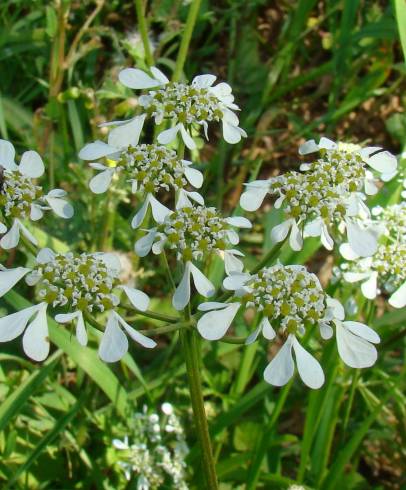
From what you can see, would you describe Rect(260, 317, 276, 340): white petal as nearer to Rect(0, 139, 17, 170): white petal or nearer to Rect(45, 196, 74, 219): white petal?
Rect(45, 196, 74, 219): white petal

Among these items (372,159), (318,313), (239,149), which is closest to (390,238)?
(372,159)

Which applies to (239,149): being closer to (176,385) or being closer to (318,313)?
(176,385)

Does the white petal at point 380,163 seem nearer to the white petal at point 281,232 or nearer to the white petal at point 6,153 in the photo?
the white petal at point 281,232

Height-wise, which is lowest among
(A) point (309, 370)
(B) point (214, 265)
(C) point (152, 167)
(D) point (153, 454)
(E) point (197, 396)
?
(D) point (153, 454)

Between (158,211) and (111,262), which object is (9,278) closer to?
(111,262)

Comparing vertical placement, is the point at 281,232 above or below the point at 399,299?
above

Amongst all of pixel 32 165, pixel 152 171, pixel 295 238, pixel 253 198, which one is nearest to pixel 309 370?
pixel 295 238

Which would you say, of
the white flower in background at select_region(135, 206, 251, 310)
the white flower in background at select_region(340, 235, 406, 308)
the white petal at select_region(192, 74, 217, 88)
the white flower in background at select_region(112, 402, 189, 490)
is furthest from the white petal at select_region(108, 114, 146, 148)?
the white flower in background at select_region(112, 402, 189, 490)
